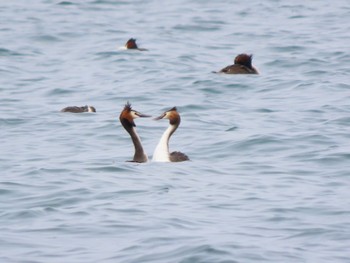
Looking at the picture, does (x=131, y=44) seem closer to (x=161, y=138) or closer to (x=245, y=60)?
(x=245, y=60)

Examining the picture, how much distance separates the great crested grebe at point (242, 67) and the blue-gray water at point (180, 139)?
0.21 meters

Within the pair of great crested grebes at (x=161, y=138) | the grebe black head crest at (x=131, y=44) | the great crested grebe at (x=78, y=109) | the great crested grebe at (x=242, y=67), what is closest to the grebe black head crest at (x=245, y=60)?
the great crested grebe at (x=242, y=67)

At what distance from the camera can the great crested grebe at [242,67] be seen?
2366cm

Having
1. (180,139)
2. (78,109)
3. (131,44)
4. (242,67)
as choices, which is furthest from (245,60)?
(180,139)

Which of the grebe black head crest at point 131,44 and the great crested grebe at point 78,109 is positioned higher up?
the great crested grebe at point 78,109

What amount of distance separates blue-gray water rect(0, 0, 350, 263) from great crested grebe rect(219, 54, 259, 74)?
21 cm

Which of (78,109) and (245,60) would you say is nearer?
(78,109)

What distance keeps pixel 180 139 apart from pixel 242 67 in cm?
590

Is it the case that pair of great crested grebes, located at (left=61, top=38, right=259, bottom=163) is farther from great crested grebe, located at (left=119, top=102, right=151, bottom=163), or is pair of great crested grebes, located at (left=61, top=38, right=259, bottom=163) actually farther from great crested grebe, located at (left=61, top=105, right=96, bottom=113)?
great crested grebe, located at (left=61, top=105, right=96, bottom=113)

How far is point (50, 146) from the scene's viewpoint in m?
17.5

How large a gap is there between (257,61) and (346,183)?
1229 centimetres

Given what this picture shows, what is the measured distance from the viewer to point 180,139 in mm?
18016

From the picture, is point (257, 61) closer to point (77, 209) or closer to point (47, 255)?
point (77, 209)

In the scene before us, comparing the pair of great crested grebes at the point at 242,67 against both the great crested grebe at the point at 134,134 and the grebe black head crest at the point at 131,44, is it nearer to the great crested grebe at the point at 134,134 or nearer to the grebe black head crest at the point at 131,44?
the grebe black head crest at the point at 131,44
